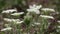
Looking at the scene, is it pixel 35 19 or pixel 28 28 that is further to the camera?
pixel 35 19

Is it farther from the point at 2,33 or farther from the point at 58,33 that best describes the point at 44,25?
the point at 2,33

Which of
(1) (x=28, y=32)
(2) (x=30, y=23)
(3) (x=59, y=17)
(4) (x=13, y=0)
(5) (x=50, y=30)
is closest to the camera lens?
(2) (x=30, y=23)

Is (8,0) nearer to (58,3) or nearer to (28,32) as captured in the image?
(58,3)

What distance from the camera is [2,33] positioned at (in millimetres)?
1867

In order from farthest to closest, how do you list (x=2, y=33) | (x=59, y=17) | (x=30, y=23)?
(x=59, y=17)
(x=2, y=33)
(x=30, y=23)

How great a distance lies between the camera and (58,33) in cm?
183

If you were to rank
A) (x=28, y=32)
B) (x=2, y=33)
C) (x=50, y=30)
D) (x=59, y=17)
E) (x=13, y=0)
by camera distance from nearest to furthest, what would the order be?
1. (x=28, y=32)
2. (x=2, y=33)
3. (x=50, y=30)
4. (x=59, y=17)
5. (x=13, y=0)

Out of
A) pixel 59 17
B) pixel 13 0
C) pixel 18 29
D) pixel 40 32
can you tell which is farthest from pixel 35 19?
pixel 13 0

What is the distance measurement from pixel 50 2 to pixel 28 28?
1.46m

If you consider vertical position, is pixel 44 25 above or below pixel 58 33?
above

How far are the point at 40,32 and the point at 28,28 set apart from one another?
5.9 inches

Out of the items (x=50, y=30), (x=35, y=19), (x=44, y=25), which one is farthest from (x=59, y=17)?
(x=44, y=25)

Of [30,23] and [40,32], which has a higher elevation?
[30,23]

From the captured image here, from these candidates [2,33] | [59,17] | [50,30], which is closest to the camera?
[2,33]
